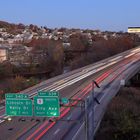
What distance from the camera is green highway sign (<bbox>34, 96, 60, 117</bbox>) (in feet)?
65.6

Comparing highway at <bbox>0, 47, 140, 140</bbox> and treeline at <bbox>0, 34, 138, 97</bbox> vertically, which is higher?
highway at <bbox>0, 47, 140, 140</bbox>

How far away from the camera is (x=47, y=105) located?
65.8 ft

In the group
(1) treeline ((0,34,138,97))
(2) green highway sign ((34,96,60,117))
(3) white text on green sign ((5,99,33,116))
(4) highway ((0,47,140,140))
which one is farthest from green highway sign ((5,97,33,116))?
(1) treeline ((0,34,138,97))

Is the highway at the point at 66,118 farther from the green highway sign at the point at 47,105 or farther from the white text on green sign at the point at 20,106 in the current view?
the green highway sign at the point at 47,105

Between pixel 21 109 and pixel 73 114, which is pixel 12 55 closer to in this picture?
pixel 73 114

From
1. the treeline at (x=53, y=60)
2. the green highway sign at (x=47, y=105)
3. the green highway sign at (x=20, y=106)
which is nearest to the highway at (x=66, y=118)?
the green highway sign at (x=20, y=106)

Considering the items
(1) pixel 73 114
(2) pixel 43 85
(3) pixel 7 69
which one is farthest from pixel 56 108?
(3) pixel 7 69

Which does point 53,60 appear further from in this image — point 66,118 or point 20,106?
point 20,106

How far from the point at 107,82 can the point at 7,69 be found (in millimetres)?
31223

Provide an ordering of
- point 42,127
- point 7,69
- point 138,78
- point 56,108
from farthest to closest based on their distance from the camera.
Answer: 1. point 7,69
2. point 138,78
3. point 42,127
4. point 56,108

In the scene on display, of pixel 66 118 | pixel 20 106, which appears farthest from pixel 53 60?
pixel 20 106

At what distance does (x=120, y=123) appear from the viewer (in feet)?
79.6

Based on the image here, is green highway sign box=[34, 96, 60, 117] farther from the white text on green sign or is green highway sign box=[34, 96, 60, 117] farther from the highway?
the highway

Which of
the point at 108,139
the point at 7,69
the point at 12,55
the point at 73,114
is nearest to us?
the point at 108,139
